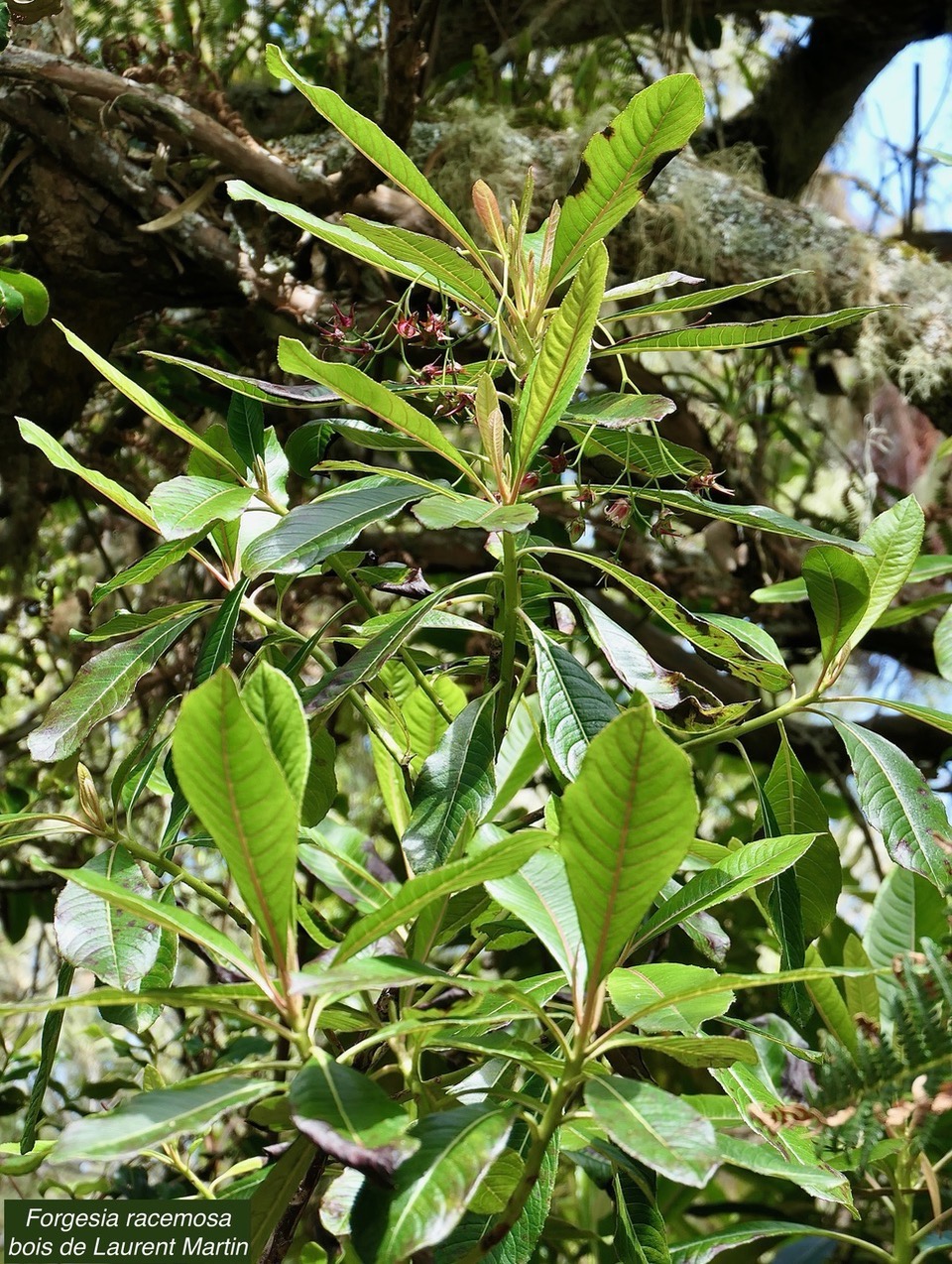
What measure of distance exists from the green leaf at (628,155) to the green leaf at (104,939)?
51 centimetres

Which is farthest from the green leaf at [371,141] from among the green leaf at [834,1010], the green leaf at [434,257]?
the green leaf at [834,1010]

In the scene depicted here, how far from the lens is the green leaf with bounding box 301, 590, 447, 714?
0.63 m

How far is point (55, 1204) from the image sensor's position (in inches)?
23.7

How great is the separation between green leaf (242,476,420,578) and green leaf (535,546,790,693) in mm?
112

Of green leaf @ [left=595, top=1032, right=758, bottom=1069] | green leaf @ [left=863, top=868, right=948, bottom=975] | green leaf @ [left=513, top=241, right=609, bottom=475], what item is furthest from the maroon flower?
green leaf @ [left=863, top=868, right=948, bottom=975]

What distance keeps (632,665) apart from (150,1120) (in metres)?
0.40

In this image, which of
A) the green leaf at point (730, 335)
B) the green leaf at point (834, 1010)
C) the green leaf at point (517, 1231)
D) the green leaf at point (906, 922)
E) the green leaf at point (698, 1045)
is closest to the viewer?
the green leaf at point (698, 1045)

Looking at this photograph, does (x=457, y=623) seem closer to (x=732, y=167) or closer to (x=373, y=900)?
(x=373, y=900)

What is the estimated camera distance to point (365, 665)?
0.65m

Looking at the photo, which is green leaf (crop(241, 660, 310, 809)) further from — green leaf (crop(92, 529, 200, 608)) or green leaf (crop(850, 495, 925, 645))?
green leaf (crop(850, 495, 925, 645))

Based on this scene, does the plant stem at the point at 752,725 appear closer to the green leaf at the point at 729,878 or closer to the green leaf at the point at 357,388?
the green leaf at the point at 729,878

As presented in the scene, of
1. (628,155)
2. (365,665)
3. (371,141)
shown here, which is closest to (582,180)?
(628,155)

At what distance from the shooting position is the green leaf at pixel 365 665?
63cm

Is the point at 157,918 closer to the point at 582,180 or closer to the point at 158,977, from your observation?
the point at 158,977
